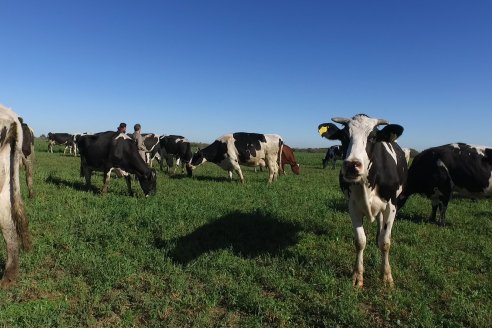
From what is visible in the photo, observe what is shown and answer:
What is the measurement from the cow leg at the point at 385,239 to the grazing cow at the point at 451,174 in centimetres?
353

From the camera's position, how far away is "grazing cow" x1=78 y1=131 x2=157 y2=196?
11906mm

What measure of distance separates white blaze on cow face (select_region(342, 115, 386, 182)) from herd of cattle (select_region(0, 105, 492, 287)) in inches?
0.5

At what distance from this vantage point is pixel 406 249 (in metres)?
6.92

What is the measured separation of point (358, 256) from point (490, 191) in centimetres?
543

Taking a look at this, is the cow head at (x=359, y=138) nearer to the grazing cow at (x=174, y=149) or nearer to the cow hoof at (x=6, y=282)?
the cow hoof at (x=6, y=282)

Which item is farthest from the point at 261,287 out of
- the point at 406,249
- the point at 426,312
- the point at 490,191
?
the point at 490,191

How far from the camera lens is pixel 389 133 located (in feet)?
17.5

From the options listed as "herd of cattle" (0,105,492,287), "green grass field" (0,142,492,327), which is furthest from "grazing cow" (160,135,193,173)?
"green grass field" (0,142,492,327)

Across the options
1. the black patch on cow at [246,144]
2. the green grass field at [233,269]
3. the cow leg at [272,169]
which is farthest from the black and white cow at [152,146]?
the green grass field at [233,269]

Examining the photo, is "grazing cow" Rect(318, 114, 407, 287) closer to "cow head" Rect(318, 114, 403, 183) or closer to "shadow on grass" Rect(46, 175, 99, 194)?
"cow head" Rect(318, 114, 403, 183)

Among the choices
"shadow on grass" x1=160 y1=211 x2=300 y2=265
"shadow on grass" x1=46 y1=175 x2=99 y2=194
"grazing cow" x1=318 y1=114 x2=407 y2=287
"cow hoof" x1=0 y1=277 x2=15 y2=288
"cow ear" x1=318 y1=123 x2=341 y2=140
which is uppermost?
"cow ear" x1=318 y1=123 x2=341 y2=140

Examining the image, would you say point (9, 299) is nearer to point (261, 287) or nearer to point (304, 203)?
point (261, 287)

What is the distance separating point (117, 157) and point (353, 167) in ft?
29.4

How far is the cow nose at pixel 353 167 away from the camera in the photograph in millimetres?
4672
